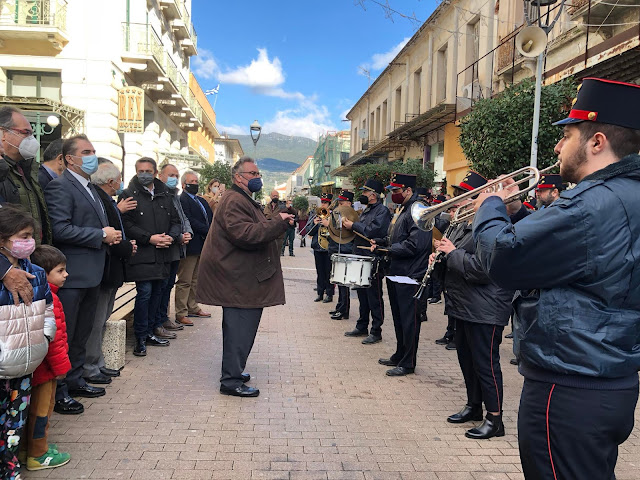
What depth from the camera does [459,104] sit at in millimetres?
18547

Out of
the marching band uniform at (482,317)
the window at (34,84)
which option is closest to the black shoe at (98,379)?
the marching band uniform at (482,317)

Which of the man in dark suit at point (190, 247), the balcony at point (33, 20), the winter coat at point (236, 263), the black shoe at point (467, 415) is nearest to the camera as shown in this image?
the black shoe at point (467, 415)

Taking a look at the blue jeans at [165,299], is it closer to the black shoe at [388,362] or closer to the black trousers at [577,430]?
the black shoe at [388,362]

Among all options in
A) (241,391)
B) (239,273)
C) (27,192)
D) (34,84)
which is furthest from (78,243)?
(34,84)

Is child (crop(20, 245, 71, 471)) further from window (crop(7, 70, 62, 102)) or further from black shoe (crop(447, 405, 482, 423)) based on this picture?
window (crop(7, 70, 62, 102))

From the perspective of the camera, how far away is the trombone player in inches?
79.4

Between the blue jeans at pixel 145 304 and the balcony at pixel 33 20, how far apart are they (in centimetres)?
1409

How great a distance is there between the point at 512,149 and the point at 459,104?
31.8 ft

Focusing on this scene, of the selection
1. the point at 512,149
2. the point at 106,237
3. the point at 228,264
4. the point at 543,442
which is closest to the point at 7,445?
the point at 106,237

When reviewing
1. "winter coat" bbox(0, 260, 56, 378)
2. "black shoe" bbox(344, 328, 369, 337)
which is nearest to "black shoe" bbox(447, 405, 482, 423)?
"winter coat" bbox(0, 260, 56, 378)

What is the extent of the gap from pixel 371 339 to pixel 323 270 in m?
3.57

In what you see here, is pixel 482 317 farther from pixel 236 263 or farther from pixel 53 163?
pixel 53 163

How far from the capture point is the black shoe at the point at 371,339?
24.7 feet

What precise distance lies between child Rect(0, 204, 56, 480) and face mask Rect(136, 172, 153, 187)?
2.87m
